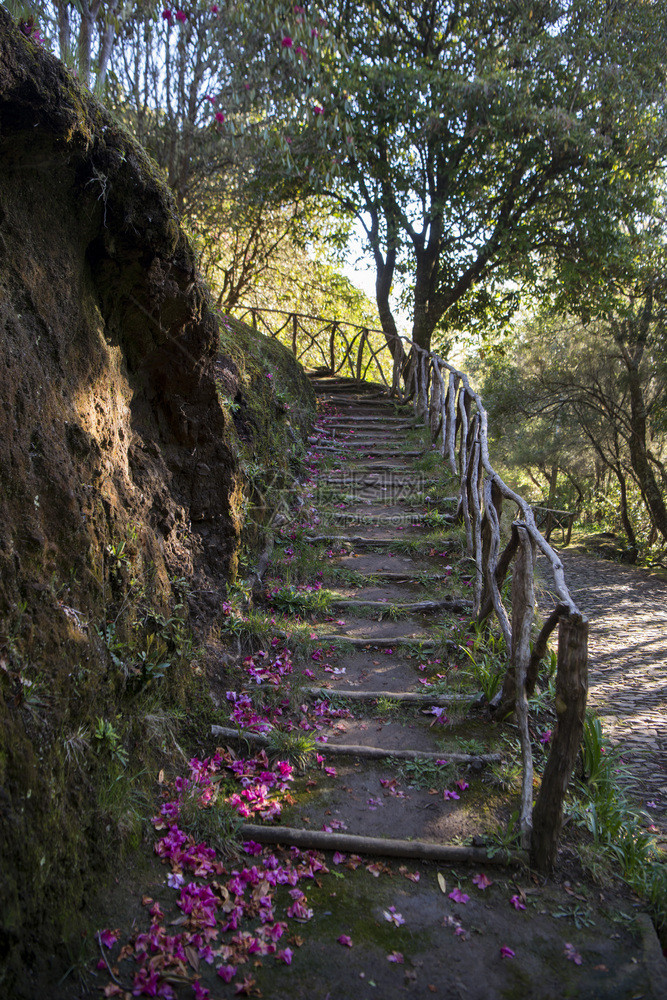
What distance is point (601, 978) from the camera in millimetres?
1965

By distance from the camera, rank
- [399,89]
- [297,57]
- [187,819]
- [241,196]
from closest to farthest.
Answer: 1. [187,819]
2. [297,57]
3. [241,196]
4. [399,89]

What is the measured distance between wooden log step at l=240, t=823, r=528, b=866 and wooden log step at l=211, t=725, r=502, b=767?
1.69 feet

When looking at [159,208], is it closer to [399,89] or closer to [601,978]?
[601,978]

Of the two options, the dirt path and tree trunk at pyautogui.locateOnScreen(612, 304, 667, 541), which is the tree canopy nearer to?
tree trunk at pyautogui.locateOnScreen(612, 304, 667, 541)

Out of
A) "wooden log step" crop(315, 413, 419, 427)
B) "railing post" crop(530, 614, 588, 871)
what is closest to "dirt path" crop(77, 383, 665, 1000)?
"railing post" crop(530, 614, 588, 871)

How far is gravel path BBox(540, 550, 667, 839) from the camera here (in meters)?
3.80

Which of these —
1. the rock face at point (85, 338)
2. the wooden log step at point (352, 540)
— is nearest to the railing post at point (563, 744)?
the rock face at point (85, 338)

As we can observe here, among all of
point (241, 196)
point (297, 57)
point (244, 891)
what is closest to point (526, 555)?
point (244, 891)

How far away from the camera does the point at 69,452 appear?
7.66 ft

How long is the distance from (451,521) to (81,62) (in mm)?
4218

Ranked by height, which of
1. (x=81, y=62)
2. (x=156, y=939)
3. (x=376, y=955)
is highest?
(x=81, y=62)

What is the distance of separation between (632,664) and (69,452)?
617 centimetres

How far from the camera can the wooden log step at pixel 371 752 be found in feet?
9.74

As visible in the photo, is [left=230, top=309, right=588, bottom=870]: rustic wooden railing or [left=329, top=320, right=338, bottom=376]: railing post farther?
[left=329, top=320, right=338, bottom=376]: railing post
